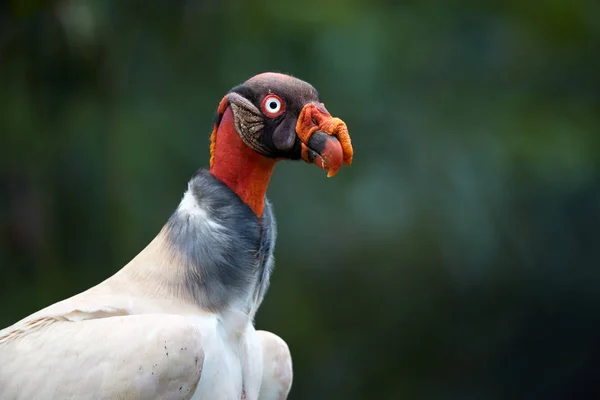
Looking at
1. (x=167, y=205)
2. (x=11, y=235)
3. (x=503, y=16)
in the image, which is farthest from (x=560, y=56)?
(x=11, y=235)

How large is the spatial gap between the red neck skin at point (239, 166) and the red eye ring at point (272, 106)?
123 mm

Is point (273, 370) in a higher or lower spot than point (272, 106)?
lower

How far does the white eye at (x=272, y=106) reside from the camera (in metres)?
2.41

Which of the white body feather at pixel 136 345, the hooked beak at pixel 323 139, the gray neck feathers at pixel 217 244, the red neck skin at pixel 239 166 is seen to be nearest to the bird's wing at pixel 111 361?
the white body feather at pixel 136 345

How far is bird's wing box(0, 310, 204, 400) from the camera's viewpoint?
2.24 meters

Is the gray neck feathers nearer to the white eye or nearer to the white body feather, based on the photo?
the white body feather

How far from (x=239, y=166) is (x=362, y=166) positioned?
10.0 ft

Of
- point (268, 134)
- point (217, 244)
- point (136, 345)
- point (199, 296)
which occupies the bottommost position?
point (136, 345)

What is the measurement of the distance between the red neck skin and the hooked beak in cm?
18

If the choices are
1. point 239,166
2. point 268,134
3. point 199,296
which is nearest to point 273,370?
point 199,296

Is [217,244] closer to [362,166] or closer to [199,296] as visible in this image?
[199,296]

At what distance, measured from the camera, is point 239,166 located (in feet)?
8.30

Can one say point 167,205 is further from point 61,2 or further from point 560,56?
point 560,56

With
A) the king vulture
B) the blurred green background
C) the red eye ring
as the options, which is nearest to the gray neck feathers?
the king vulture
